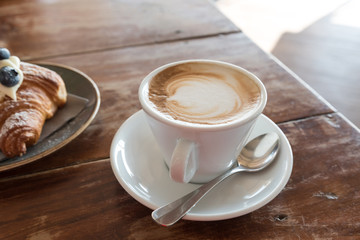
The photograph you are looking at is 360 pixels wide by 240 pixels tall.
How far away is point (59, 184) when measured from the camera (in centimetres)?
58

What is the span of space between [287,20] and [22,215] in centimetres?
222

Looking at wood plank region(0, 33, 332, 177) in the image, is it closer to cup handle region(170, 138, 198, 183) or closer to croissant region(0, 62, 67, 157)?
croissant region(0, 62, 67, 157)

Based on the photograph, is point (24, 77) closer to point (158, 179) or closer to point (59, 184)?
point (59, 184)

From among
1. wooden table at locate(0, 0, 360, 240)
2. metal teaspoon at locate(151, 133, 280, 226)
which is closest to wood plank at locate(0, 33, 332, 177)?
wooden table at locate(0, 0, 360, 240)

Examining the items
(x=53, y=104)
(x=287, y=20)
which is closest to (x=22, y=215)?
(x=53, y=104)

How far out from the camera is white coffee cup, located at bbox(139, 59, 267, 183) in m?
0.48

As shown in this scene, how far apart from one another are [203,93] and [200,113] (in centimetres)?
6

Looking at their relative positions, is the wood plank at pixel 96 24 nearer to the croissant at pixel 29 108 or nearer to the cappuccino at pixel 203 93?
the croissant at pixel 29 108

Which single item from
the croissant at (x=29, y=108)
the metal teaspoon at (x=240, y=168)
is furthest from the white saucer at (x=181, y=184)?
the croissant at (x=29, y=108)

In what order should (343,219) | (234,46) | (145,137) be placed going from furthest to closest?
(234,46), (145,137), (343,219)

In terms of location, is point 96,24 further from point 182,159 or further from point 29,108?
point 182,159

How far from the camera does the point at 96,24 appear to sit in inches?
46.5

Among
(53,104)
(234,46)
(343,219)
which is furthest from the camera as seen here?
(234,46)

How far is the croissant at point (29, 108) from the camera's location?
0.62m
